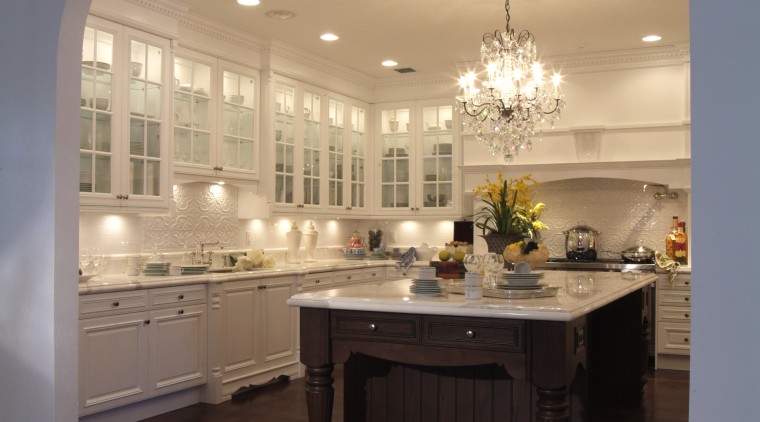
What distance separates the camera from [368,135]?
27.6 feet

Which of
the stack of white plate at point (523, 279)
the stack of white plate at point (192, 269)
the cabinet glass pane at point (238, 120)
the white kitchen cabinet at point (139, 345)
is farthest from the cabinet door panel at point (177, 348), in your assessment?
the stack of white plate at point (523, 279)

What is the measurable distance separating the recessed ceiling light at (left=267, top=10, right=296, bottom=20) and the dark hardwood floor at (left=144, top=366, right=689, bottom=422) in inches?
112

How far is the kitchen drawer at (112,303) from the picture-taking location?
4461 mm

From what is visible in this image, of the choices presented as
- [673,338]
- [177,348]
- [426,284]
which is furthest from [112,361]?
[673,338]

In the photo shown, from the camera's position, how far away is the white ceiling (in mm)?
5660

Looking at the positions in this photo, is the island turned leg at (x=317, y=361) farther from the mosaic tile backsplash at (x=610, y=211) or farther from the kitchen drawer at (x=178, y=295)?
the mosaic tile backsplash at (x=610, y=211)

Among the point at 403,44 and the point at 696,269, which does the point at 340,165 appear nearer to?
the point at 403,44

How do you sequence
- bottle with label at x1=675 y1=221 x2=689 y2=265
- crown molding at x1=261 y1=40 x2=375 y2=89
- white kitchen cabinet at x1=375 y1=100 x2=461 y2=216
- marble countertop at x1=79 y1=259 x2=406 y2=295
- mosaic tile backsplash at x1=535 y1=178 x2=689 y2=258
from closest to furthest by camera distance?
marble countertop at x1=79 y1=259 x2=406 y2=295 → crown molding at x1=261 y1=40 x2=375 y2=89 → bottle with label at x1=675 y1=221 x2=689 y2=265 → mosaic tile backsplash at x1=535 y1=178 x2=689 y2=258 → white kitchen cabinet at x1=375 y1=100 x2=461 y2=216

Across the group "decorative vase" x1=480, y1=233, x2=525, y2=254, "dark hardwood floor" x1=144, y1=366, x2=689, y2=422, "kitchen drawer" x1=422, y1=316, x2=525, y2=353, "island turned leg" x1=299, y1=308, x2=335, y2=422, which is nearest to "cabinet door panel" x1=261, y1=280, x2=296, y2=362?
"dark hardwood floor" x1=144, y1=366, x2=689, y2=422

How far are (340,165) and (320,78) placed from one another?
94 centimetres

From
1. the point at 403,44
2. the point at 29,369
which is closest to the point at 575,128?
the point at 403,44

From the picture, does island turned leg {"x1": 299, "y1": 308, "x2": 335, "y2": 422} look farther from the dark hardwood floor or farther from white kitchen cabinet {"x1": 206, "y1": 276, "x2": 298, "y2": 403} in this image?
white kitchen cabinet {"x1": 206, "y1": 276, "x2": 298, "y2": 403}

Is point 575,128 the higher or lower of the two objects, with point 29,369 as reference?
higher

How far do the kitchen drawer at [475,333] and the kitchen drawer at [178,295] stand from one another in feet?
7.71
